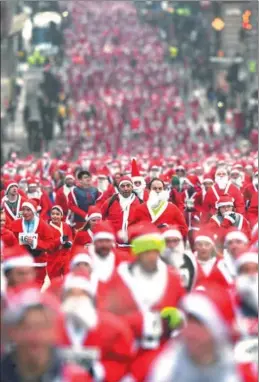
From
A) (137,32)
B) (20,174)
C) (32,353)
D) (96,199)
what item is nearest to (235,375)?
(32,353)

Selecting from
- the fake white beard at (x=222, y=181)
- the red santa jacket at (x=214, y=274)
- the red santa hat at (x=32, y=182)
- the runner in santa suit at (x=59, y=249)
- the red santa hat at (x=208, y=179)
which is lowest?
the runner in santa suit at (x=59, y=249)

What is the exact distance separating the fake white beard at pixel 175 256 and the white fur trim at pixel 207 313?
12.9 feet

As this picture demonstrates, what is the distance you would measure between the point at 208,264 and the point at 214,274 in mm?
352

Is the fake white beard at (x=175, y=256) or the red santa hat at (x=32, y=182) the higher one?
the red santa hat at (x=32, y=182)

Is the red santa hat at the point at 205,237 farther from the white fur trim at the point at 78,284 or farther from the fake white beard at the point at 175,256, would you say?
the white fur trim at the point at 78,284

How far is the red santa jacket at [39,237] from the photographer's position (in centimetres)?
1931

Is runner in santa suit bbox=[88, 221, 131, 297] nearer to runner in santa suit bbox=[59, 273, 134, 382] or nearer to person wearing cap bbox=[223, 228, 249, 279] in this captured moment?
person wearing cap bbox=[223, 228, 249, 279]

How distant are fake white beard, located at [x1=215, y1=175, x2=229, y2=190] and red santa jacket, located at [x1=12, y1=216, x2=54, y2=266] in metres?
5.04

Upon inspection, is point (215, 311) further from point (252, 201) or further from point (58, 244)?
point (252, 201)

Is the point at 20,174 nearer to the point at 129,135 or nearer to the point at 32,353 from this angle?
the point at 32,353

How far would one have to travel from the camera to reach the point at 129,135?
65.0m

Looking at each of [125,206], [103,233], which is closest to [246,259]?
[103,233]

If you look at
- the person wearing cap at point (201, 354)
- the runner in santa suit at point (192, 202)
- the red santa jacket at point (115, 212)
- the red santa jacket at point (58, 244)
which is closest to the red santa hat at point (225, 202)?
the red santa jacket at point (115, 212)

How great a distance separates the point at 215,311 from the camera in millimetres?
10234
